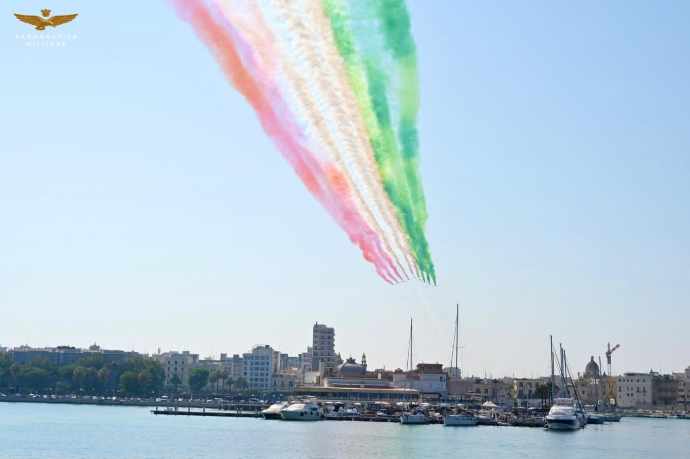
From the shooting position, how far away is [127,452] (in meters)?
90.3

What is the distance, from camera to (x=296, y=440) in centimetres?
11006

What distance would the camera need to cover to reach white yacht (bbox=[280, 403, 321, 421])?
158750 millimetres

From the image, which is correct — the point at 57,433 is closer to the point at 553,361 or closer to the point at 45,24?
the point at 45,24

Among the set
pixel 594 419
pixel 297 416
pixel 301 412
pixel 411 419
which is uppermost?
pixel 594 419

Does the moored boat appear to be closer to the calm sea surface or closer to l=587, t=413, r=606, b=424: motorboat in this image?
the calm sea surface

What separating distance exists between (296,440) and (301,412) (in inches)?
1956

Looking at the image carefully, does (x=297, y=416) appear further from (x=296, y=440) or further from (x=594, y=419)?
(x=594, y=419)

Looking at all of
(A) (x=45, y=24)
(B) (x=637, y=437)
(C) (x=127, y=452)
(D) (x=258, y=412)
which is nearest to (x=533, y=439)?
(B) (x=637, y=437)

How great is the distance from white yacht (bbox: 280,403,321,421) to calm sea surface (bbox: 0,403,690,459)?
576cm

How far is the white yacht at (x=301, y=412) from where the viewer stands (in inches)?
6250

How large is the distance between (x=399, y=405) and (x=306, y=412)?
28.3 metres

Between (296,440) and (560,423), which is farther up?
(560,423)

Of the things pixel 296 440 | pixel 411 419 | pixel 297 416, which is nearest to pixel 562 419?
pixel 411 419

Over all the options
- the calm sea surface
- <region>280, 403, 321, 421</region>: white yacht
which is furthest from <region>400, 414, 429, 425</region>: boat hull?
<region>280, 403, 321, 421</region>: white yacht
